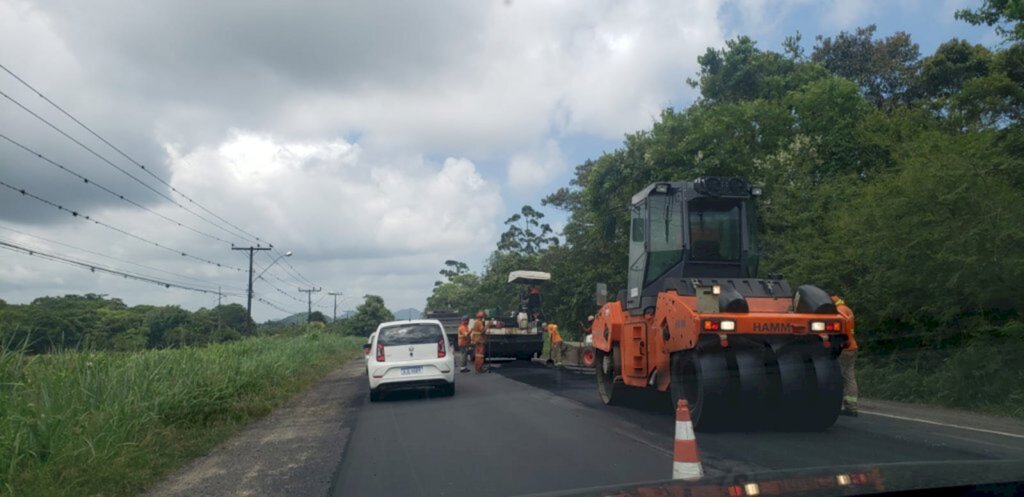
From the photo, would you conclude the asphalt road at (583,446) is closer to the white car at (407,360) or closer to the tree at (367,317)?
the white car at (407,360)

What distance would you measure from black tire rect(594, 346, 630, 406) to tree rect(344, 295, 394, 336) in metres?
73.1

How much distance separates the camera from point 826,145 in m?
24.0

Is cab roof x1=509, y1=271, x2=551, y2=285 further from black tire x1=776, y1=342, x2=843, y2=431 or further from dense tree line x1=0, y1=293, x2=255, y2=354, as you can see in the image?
black tire x1=776, y1=342, x2=843, y2=431

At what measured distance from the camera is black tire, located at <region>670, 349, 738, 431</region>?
357 inches

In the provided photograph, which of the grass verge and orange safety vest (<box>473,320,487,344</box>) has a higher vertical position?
orange safety vest (<box>473,320,487,344</box>)

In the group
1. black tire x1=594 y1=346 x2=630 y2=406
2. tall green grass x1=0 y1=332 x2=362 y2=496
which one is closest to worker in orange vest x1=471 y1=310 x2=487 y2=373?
tall green grass x1=0 y1=332 x2=362 y2=496

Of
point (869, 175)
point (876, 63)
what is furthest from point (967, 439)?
point (876, 63)

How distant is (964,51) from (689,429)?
27.0 metres

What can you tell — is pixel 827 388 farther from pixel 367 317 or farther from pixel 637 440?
pixel 367 317

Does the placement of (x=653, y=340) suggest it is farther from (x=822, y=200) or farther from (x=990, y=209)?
(x=822, y=200)

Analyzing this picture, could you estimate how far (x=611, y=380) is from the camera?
13000mm

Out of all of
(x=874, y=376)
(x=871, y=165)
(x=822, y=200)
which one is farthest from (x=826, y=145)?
(x=874, y=376)

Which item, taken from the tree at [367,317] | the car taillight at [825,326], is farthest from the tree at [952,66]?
the tree at [367,317]

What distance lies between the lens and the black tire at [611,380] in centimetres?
1263
